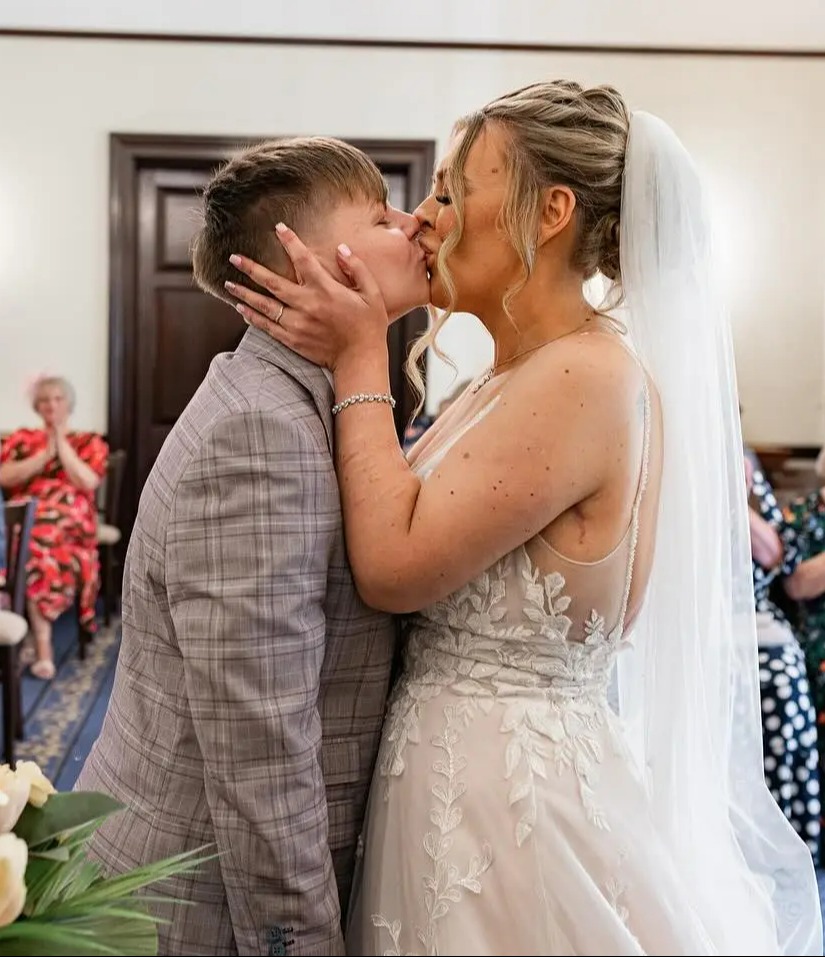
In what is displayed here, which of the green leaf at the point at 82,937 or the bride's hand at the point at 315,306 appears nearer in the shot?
the green leaf at the point at 82,937

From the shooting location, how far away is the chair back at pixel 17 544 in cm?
331

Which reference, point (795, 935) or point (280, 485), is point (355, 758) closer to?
point (280, 485)

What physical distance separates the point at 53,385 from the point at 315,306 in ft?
10.8

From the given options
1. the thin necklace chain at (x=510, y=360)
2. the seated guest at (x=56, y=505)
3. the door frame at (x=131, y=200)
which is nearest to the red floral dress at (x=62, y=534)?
the seated guest at (x=56, y=505)

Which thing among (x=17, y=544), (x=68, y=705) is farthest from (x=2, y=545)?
(x=68, y=705)

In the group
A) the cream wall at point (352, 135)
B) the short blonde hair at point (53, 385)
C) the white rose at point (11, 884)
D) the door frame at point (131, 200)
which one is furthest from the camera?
the door frame at point (131, 200)

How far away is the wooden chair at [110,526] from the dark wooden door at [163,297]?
10 centimetres

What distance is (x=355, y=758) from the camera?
47.6 inches

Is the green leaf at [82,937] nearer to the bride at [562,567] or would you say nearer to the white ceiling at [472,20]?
the bride at [562,567]

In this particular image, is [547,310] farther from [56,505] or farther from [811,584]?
[56,505]

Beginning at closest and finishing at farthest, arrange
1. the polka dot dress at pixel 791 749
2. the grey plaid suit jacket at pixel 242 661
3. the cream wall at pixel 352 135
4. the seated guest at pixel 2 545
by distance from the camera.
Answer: the grey plaid suit jacket at pixel 242 661 → the cream wall at pixel 352 135 → the polka dot dress at pixel 791 749 → the seated guest at pixel 2 545

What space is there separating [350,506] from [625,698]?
569 millimetres

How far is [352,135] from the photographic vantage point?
4.50 metres

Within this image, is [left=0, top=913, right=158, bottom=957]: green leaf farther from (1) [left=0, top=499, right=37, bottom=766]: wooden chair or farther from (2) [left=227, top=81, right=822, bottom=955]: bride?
(1) [left=0, top=499, right=37, bottom=766]: wooden chair
